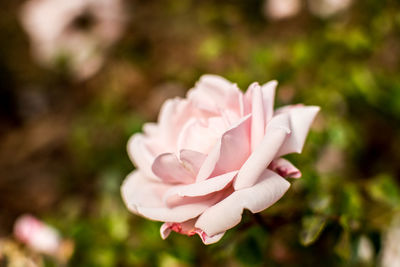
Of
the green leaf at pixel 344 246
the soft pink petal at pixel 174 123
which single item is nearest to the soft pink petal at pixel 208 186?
the soft pink petal at pixel 174 123

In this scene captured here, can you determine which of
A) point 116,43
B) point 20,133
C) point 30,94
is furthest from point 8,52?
point 116,43

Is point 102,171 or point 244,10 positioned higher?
point 244,10

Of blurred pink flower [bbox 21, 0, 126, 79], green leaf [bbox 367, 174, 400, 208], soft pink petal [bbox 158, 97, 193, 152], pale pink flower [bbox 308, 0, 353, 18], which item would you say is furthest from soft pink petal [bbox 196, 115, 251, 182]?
blurred pink flower [bbox 21, 0, 126, 79]

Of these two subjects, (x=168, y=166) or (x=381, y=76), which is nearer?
(x=168, y=166)

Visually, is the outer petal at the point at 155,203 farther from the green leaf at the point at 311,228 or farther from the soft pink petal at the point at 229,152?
the green leaf at the point at 311,228

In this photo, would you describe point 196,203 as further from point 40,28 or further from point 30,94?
point 30,94
